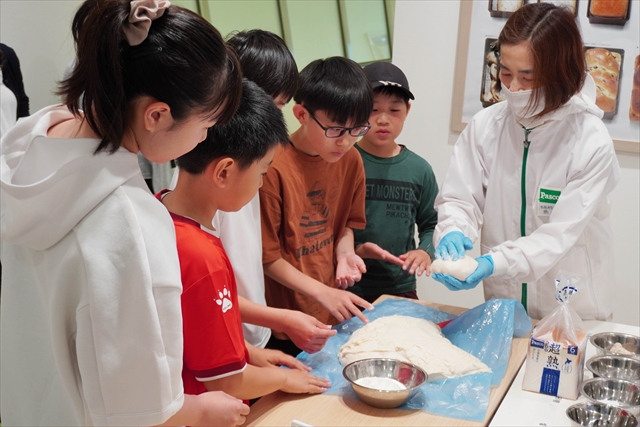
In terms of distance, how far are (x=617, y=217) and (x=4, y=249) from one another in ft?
8.17

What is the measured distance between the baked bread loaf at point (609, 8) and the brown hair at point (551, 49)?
0.92 m

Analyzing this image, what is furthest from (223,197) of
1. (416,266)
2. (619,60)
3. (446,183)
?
(619,60)

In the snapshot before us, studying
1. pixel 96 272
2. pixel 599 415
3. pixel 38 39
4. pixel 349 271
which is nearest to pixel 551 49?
pixel 349 271

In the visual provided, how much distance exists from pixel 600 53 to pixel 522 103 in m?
1.04

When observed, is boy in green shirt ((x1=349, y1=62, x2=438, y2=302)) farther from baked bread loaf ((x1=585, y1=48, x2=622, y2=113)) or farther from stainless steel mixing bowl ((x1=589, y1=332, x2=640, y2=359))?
baked bread loaf ((x1=585, y1=48, x2=622, y2=113))

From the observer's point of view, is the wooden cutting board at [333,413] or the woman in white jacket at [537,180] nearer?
the wooden cutting board at [333,413]

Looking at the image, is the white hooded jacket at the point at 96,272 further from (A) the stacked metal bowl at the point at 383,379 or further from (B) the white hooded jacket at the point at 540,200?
(B) the white hooded jacket at the point at 540,200

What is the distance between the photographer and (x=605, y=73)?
2.57 metres

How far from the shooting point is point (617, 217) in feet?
8.83

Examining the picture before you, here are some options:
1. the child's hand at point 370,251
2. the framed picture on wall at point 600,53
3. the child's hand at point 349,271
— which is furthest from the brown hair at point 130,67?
the framed picture on wall at point 600,53

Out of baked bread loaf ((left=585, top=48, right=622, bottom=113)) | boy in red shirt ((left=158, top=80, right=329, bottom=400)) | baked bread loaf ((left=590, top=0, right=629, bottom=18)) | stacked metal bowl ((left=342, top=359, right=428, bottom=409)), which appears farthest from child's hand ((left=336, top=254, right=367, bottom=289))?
baked bread loaf ((left=590, top=0, right=629, bottom=18))

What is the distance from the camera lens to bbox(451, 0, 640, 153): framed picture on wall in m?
2.51

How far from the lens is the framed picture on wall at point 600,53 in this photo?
251cm

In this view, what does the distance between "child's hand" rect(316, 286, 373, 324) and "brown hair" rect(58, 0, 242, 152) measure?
2.91 feet
